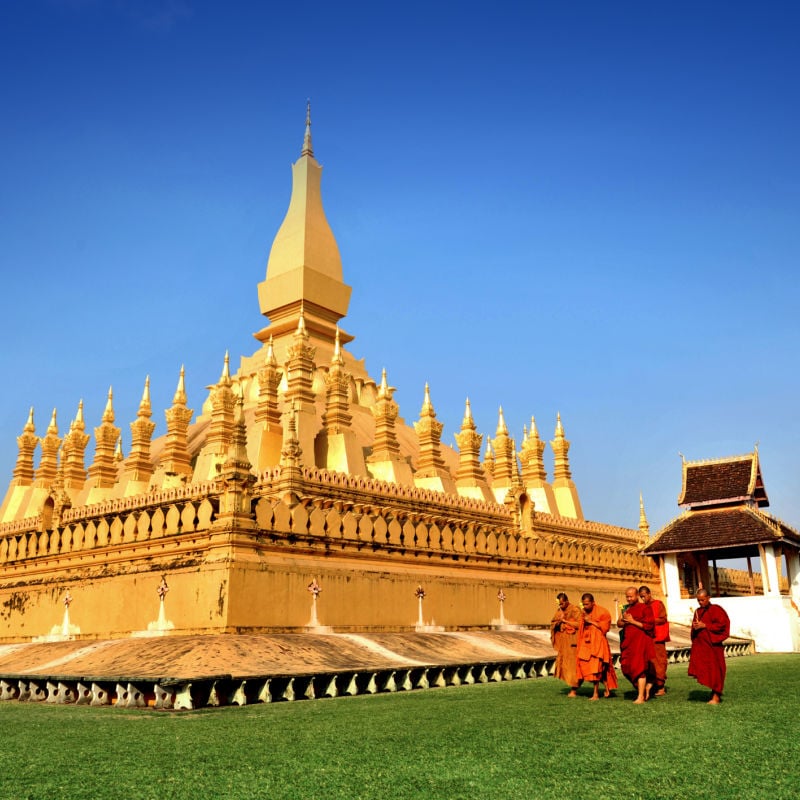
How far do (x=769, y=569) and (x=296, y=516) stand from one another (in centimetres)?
1555

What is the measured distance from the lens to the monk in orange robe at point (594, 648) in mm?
9938

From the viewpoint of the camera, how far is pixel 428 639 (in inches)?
563

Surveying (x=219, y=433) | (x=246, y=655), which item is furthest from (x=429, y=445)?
(x=246, y=655)

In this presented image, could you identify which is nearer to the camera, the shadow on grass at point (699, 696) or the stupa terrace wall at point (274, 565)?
the shadow on grass at point (699, 696)

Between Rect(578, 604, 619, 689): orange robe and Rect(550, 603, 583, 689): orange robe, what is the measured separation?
0.60ft

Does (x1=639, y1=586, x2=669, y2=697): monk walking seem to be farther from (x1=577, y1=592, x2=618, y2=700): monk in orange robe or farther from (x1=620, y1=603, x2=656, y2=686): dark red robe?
(x1=577, y1=592, x2=618, y2=700): monk in orange robe

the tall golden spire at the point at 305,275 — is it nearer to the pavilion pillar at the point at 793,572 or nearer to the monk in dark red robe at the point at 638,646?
the pavilion pillar at the point at 793,572

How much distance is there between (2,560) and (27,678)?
9.13 metres

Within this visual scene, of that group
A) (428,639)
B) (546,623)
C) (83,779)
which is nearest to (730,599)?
(546,623)

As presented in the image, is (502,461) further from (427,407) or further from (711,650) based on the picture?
(711,650)

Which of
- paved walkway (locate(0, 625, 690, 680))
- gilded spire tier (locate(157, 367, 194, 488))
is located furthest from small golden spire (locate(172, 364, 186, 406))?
paved walkway (locate(0, 625, 690, 680))

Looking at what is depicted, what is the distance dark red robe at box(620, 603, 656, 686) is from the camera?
9672 millimetres

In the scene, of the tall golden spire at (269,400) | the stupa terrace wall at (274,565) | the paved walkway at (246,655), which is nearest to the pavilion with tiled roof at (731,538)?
the stupa terrace wall at (274,565)

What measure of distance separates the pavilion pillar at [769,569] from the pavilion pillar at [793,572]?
5.05 ft
